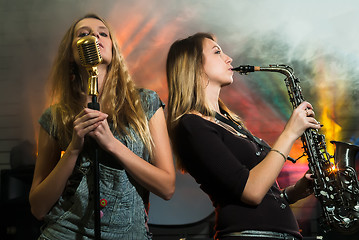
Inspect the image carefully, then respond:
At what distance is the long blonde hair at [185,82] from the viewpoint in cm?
228

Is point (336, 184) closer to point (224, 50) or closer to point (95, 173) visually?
point (95, 173)

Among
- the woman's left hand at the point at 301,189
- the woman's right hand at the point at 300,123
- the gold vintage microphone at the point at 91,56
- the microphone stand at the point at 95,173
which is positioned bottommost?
the microphone stand at the point at 95,173

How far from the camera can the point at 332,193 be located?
7.46 feet

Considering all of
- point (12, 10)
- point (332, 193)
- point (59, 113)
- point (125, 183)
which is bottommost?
point (125, 183)

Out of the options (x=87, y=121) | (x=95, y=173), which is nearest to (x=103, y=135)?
(x=87, y=121)

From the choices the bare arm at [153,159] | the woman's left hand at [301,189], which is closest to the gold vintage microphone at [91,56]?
the bare arm at [153,159]

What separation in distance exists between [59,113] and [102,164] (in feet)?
1.12

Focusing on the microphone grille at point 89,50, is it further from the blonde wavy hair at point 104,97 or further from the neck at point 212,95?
the neck at point 212,95

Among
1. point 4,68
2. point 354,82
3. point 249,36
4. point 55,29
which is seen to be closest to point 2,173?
point 4,68

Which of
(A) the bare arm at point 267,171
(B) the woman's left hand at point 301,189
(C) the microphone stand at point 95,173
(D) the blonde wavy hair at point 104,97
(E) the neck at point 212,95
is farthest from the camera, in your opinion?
(E) the neck at point 212,95

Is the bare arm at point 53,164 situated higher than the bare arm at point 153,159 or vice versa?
the bare arm at point 153,159

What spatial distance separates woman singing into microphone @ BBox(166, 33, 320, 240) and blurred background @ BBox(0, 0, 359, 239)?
1168 mm

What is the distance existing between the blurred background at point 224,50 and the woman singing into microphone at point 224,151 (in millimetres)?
1168

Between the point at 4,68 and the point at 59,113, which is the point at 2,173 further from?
the point at 59,113
